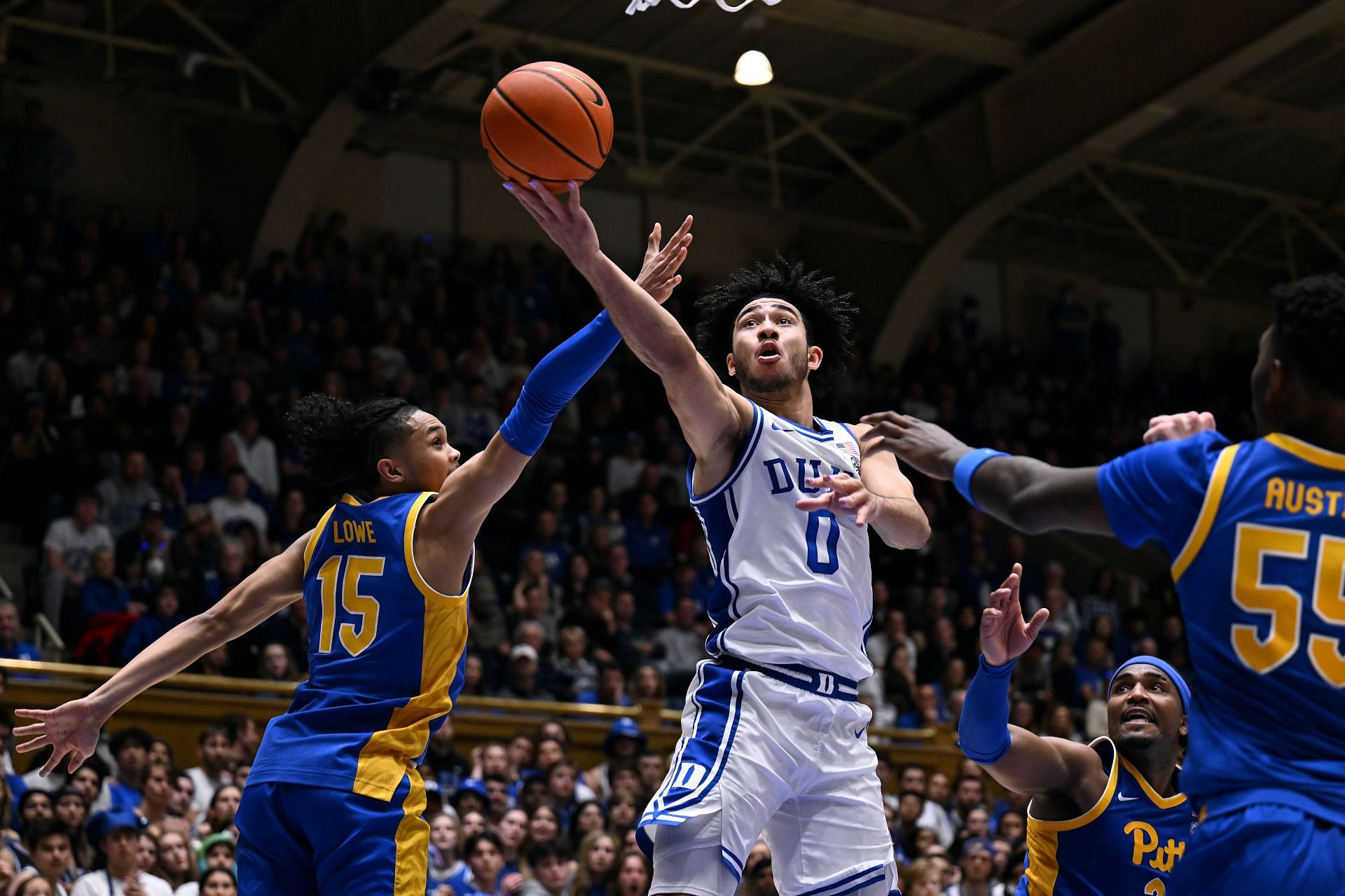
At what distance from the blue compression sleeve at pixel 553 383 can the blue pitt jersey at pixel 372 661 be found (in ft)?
1.33

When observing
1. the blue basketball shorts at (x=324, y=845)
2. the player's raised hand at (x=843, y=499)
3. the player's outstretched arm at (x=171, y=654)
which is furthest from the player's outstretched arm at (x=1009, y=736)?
the player's outstretched arm at (x=171, y=654)

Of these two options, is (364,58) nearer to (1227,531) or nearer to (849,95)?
(849,95)

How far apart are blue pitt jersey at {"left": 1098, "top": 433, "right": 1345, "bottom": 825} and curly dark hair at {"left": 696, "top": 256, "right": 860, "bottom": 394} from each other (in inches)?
87.8

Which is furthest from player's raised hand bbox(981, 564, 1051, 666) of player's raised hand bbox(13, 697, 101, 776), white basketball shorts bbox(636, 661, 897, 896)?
player's raised hand bbox(13, 697, 101, 776)

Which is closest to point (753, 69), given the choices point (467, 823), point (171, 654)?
point (467, 823)

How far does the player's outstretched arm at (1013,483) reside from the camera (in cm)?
352

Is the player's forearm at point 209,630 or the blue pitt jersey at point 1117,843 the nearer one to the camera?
the player's forearm at point 209,630

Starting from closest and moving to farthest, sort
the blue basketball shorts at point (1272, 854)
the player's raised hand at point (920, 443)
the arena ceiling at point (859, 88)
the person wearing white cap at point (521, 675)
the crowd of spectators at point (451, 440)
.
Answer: the blue basketball shorts at point (1272, 854) → the player's raised hand at point (920, 443) → the crowd of spectators at point (451, 440) → the person wearing white cap at point (521, 675) → the arena ceiling at point (859, 88)

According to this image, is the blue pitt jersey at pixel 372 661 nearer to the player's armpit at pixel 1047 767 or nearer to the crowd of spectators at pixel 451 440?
the player's armpit at pixel 1047 767

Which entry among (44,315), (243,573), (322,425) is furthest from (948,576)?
(322,425)

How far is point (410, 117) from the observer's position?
741 inches

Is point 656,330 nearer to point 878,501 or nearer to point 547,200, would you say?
point 547,200

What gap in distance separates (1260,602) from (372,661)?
2.46m

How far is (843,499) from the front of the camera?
4.20m
